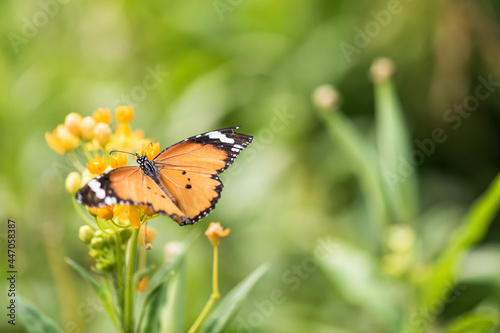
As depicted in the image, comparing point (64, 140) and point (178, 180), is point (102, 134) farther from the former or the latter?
point (178, 180)

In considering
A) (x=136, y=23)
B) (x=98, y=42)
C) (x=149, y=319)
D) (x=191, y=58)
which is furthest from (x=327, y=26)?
(x=149, y=319)

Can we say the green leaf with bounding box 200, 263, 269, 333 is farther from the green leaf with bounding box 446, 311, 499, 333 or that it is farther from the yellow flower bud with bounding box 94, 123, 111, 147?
the green leaf with bounding box 446, 311, 499, 333

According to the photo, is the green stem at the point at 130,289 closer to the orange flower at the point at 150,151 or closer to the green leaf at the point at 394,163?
the orange flower at the point at 150,151

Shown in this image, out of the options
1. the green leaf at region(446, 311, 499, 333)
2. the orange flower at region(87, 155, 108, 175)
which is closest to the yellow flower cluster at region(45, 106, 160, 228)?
the orange flower at region(87, 155, 108, 175)

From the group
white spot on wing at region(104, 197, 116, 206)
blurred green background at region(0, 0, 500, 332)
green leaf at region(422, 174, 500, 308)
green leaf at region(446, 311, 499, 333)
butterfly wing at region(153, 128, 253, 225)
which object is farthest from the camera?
blurred green background at region(0, 0, 500, 332)

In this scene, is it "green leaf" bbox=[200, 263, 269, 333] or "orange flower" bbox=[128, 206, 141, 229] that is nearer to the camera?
"orange flower" bbox=[128, 206, 141, 229]

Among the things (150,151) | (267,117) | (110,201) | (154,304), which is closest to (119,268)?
(154,304)

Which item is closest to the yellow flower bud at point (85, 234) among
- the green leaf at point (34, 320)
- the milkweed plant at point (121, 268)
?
the milkweed plant at point (121, 268)
